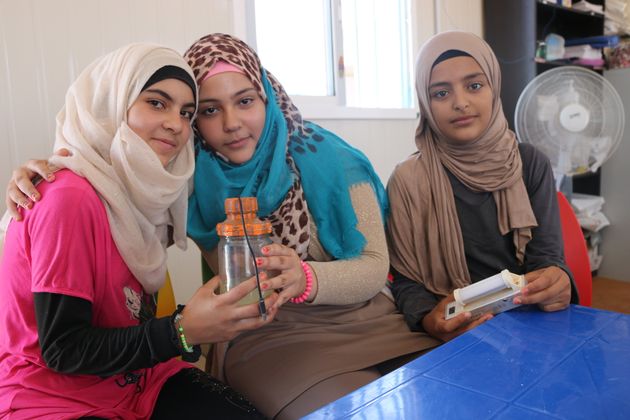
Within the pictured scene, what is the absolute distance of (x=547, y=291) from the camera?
116 centimetres

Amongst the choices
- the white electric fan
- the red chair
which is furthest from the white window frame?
the red chair

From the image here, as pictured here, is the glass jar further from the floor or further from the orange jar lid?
the floor

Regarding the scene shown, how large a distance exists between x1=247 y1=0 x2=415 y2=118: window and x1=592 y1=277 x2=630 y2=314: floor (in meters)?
1.70

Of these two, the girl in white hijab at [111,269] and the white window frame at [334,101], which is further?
the white window frame at [334,101]

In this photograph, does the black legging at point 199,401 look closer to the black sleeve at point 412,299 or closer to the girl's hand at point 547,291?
the black sleeve at point 412,299

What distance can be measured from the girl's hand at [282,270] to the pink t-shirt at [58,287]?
33 cm

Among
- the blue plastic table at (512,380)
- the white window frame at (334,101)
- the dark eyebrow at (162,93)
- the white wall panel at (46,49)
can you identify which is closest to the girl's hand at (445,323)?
the blue plastic table at (512,380)

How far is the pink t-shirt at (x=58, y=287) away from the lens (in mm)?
898

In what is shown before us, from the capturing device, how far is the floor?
305cm

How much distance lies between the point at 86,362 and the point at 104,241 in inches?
9.1

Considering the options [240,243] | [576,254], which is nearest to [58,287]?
[240,243]

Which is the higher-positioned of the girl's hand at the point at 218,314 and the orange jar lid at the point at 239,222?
the orange jar lid at the point at 239,222

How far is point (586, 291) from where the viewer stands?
1602 millimetres

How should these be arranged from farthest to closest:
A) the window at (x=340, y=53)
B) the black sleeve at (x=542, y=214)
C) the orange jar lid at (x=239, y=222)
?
1. the window at (x=340, y=53)
2. the black sleeve at (x=542, y=214)
3. the orange jar lid at (x=239, y=222)
